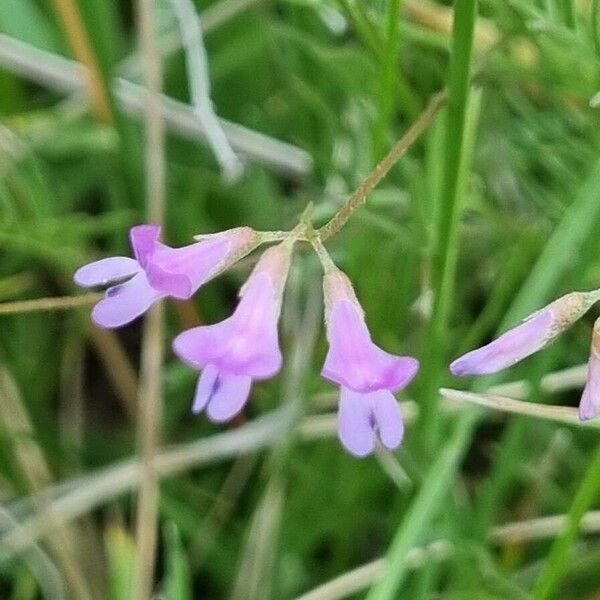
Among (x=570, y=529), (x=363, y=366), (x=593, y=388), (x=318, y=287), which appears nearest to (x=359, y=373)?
(x=363, y=366)

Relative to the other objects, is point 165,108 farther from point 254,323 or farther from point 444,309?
point 254,323

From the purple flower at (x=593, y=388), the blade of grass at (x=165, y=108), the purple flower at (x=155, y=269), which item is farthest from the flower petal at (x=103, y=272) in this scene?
the blade of grass at (x=165, y=108)

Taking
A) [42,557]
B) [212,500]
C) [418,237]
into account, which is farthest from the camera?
[212,500]

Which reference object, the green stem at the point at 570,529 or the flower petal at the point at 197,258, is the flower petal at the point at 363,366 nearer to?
the flower petal at the point at 197,258

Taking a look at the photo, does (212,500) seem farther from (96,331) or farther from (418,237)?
(418,237)

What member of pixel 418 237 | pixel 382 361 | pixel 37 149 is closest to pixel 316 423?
pixel 418 237

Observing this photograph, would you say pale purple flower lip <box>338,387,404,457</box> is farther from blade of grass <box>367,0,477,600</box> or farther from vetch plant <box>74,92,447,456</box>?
blade of grass <box>367,0,477,600</box>
